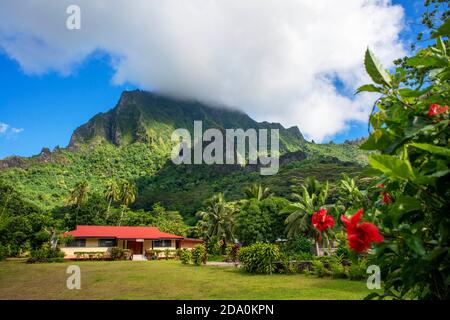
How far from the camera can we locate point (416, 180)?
1259 millimetres

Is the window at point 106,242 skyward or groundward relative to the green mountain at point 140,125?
groundward

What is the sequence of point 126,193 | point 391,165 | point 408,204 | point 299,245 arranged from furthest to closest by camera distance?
1. point 126,193
2. point 299,245
3. point 408,204
4. point 391,165

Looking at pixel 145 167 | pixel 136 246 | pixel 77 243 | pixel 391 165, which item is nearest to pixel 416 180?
pixel 391 165

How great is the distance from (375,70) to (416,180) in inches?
26.8

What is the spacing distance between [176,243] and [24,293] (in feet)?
91.0

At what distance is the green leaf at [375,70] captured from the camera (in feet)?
5.41

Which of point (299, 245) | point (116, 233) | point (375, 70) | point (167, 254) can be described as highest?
point (375, 70)

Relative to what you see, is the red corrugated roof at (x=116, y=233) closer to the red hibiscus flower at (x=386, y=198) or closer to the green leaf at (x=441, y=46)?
the red hibiscus flower at (x=386, y=198)

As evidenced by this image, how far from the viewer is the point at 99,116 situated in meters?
160

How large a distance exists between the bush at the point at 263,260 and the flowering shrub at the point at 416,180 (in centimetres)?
1618

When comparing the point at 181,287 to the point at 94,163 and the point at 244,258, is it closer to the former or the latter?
the point at 244,258

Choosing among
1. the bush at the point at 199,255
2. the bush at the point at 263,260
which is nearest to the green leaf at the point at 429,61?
the bush at the point at 263,260

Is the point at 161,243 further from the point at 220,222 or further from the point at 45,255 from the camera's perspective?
the point at 45,255

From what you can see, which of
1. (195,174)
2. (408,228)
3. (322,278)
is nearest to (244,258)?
(322,278)
